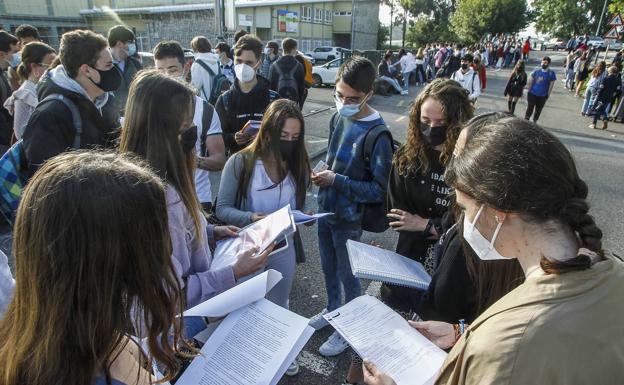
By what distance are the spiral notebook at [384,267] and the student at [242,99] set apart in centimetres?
245

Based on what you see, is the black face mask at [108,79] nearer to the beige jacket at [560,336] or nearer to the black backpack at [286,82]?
the beige jacket at [560,336]

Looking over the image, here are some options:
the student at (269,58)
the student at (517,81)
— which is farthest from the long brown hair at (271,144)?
the student at (517,81)

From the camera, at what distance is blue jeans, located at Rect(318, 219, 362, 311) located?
2686 mm

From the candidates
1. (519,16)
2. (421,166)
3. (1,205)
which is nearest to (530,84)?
(421,166)

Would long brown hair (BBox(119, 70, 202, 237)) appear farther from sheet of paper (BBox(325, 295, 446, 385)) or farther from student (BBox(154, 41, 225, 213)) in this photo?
student (BBox(154, 41, 225, 213))

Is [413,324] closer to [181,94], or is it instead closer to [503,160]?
[503,160]

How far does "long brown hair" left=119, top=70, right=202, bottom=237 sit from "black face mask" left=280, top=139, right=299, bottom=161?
802 millimetres

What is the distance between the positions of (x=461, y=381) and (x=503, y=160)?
59 cm

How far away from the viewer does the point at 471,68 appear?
10.8 metres

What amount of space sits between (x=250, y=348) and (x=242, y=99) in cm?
325

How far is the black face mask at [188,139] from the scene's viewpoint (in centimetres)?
173

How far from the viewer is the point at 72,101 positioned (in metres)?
2.37

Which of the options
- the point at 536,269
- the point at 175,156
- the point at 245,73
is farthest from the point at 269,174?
the point at 245,73

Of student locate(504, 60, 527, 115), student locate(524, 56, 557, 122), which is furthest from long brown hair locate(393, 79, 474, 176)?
student locate(504, 60, 527, 115)
